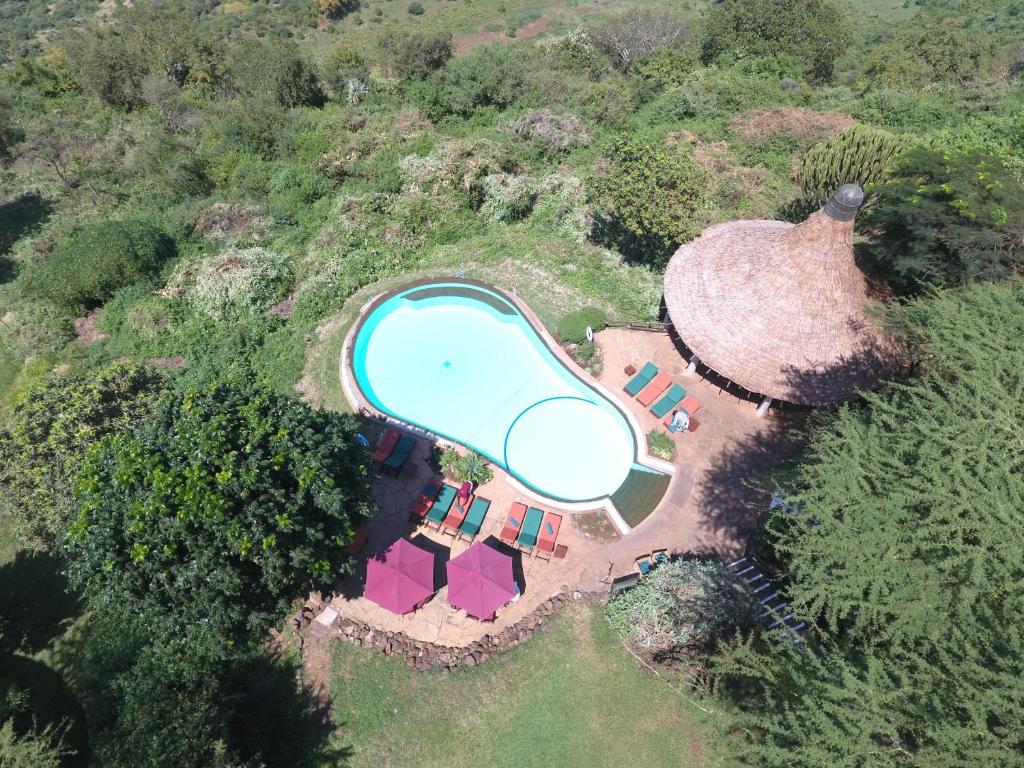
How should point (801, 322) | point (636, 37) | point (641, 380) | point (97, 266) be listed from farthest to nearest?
point (636, 37) < point (97, 266) < point (641, 380) < point (801, 322)

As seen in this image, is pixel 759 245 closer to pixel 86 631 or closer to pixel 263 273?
pixel 263 273

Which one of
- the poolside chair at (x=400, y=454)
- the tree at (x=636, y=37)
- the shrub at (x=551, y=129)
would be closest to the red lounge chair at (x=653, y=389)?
the poolside chair at (x=400, y=454)

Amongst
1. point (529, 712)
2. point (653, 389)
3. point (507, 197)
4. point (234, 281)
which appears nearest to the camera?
point (529, 712)

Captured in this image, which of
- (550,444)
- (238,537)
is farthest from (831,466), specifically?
(238,537)

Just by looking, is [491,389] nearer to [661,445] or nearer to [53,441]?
[661,445]

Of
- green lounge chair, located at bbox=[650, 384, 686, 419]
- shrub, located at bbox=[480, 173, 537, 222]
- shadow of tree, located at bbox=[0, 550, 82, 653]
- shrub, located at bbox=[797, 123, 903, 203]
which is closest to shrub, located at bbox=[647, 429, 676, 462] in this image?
green lounge chair, located at bbox=[650, 384, 686, 419]

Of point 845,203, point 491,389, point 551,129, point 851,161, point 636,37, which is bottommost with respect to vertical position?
point 491,389

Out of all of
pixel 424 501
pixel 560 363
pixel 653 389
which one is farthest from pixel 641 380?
pixel 424 501
